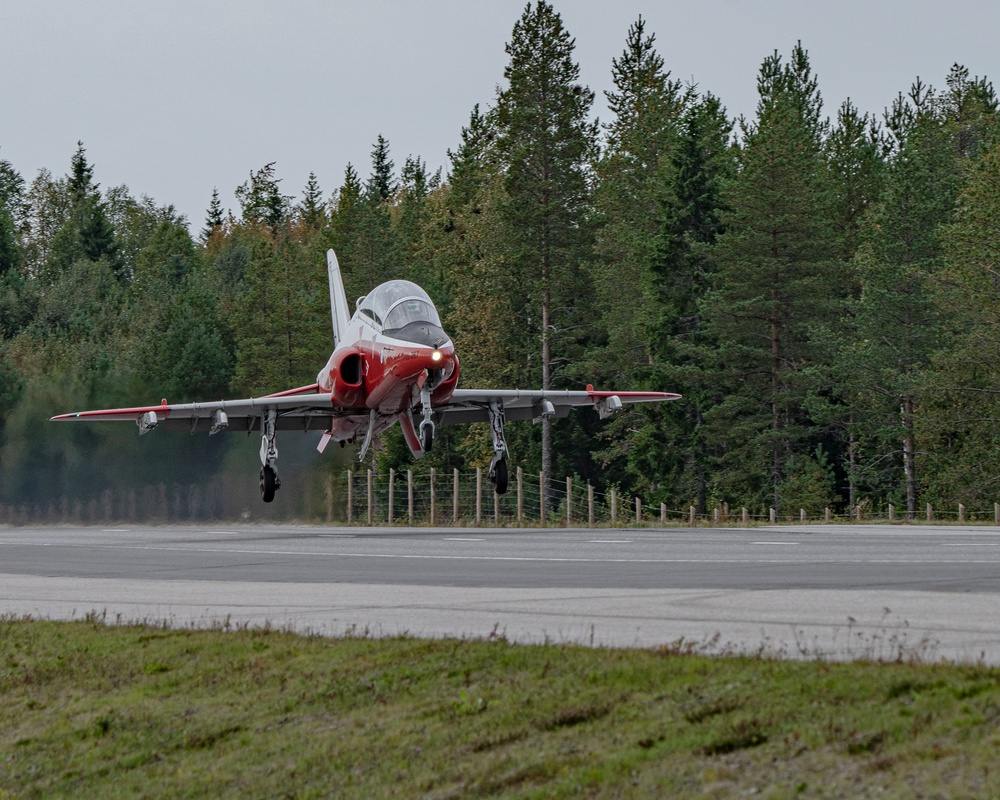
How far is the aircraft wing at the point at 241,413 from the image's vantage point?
31.2m

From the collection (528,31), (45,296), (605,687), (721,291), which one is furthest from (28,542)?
(45,296)

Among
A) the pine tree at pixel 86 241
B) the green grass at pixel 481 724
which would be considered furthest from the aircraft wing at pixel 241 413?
the pine tree at pixel 86 241

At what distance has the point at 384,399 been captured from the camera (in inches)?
1104

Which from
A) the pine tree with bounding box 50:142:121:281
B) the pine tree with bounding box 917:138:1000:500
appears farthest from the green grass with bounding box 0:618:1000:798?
the pine tree with bounding box 50:142:121:281

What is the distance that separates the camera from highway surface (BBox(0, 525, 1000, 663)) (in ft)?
Result: 34.0

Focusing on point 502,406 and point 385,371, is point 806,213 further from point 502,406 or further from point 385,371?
point 385,371

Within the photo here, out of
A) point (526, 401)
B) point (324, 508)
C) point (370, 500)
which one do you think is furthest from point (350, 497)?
point (526, 401)

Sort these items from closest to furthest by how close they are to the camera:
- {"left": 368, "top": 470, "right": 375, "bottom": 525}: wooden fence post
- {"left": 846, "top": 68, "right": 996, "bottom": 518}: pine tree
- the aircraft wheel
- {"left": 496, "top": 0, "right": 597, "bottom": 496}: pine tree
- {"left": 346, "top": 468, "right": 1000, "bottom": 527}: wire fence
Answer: the aircraft wheel < {"left": 346, "top": 468, "right": 1000, "bottom": 527}: wire fence < {"left": 368, "top": 470, "right": 375, "bottom": 525}: wooden fence post < {"left": 846, "top": 68, "right": 996, "bottom": 518}: pine tree < {"left": 496, "top": 0, "right": 597, "bottom": 496}: pine tree

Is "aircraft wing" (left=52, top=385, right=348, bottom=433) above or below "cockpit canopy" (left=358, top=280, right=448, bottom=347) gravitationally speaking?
below

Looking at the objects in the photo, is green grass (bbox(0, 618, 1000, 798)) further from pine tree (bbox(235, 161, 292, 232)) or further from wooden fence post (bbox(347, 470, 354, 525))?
pine tree (bbox(235, 161, 292, 232))

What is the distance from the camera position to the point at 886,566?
15.0 meters

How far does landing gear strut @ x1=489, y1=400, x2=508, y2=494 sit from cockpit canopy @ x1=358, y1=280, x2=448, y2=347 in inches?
145

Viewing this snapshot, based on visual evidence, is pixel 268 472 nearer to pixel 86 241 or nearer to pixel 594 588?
pixel 594 588

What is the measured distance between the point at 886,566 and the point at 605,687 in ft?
23.8
